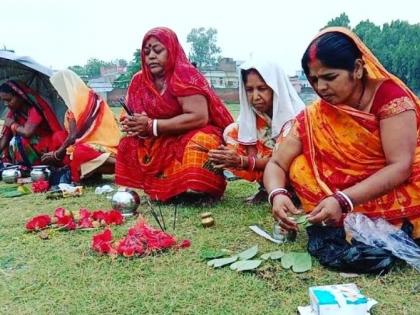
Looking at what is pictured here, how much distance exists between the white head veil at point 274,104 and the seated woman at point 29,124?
2603mm

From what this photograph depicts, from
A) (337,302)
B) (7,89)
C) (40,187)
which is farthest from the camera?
(7,89)

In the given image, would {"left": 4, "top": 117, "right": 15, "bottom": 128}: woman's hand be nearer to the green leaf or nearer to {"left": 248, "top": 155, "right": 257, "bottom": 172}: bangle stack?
{"left": 248, "top": 155, "right": 257, "bottom": 172}: bangle stack

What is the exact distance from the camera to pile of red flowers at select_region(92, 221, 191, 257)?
9.35ft

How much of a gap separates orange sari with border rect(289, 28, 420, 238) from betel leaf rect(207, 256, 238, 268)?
574 millimetres

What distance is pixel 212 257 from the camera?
110 inches

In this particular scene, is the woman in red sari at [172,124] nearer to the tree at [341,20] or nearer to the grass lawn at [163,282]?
the grass lawn at [163,282]

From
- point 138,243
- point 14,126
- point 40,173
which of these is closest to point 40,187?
point 40,173

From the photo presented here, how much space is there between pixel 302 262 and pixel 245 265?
302 mm

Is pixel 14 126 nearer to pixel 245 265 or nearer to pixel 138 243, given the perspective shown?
pixel 138 243

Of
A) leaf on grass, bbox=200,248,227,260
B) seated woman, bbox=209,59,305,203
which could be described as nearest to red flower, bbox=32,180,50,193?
seated woman, bbox=209,59,305,203

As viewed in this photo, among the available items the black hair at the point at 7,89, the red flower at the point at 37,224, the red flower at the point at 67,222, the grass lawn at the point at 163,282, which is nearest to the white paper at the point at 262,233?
the grass lawn at the point at 163,282

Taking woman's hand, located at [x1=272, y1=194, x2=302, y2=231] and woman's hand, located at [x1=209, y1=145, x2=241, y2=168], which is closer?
woman's hand, located at [x1=272, y1=194, x2=302, y2=231]

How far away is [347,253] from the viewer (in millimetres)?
2506

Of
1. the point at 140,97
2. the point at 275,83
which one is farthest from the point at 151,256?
the point at 140,97
